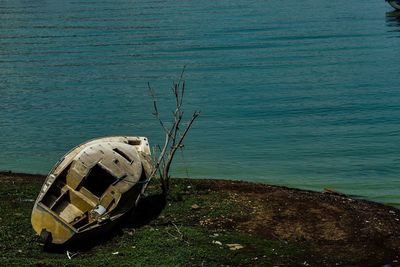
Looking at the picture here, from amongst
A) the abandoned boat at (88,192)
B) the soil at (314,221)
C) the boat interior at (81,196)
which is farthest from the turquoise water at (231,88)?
the boat interior at (81,196)

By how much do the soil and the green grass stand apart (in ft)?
0.75

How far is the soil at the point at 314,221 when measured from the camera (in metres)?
19.6

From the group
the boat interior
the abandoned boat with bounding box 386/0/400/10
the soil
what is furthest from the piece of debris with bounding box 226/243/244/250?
the abandoned boat with bounding box 386/0/400/10

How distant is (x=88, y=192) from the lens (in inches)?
797

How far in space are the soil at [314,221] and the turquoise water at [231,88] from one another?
396 cm

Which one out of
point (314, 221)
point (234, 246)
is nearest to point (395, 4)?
point (314, 221)

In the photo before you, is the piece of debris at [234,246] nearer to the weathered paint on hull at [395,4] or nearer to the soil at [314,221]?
the soil at [314,221]

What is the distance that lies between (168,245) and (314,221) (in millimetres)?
5018

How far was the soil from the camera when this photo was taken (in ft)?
64.2

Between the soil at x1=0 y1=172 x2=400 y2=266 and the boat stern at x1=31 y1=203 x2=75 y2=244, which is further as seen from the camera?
the soil at x1=0 y1=172 x2=400 y2=266

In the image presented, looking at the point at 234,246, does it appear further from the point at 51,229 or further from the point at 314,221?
the point at 51,229

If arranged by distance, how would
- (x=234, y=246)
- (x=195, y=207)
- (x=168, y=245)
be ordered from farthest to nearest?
(x=195, y=207), (x=234, y=246), (x=168, y=245)

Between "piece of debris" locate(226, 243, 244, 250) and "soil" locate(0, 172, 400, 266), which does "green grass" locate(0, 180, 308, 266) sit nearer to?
"piece of debris" locate(226, 243, 244, 250)

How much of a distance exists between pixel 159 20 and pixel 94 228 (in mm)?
64128
